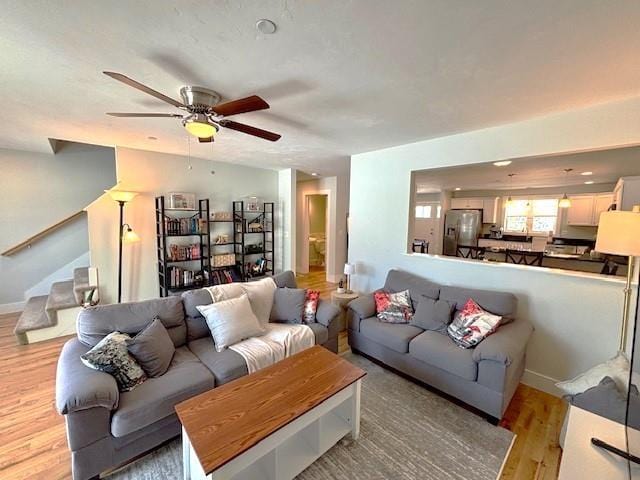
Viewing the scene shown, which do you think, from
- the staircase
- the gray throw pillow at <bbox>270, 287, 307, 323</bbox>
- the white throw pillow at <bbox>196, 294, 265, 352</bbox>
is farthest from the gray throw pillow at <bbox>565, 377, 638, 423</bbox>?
the staircase

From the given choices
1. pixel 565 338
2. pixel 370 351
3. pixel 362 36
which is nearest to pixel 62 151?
pixel 362 36

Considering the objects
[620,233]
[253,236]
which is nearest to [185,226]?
[253,236]

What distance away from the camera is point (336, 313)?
2838 mm

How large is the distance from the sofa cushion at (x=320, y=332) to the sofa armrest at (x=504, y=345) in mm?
1339

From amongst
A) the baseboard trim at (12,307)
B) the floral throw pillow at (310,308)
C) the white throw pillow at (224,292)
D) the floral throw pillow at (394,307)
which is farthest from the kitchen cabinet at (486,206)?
the baseboard trim at (12,307)

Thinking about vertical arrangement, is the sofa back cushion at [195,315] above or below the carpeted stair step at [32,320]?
above

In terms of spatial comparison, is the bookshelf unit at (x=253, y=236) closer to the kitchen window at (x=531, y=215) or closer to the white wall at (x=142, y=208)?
the white wall at (x=142, y=208)

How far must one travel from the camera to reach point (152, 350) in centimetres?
193

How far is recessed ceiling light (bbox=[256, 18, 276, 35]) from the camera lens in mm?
1275

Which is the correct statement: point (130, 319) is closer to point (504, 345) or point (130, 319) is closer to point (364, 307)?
point (364, 307)

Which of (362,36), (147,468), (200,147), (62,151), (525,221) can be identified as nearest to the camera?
(362,36)

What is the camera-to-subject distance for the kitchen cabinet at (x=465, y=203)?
7.25 meters

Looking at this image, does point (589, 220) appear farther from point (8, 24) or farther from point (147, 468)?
point (8, 24)

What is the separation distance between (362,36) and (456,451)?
266cm
